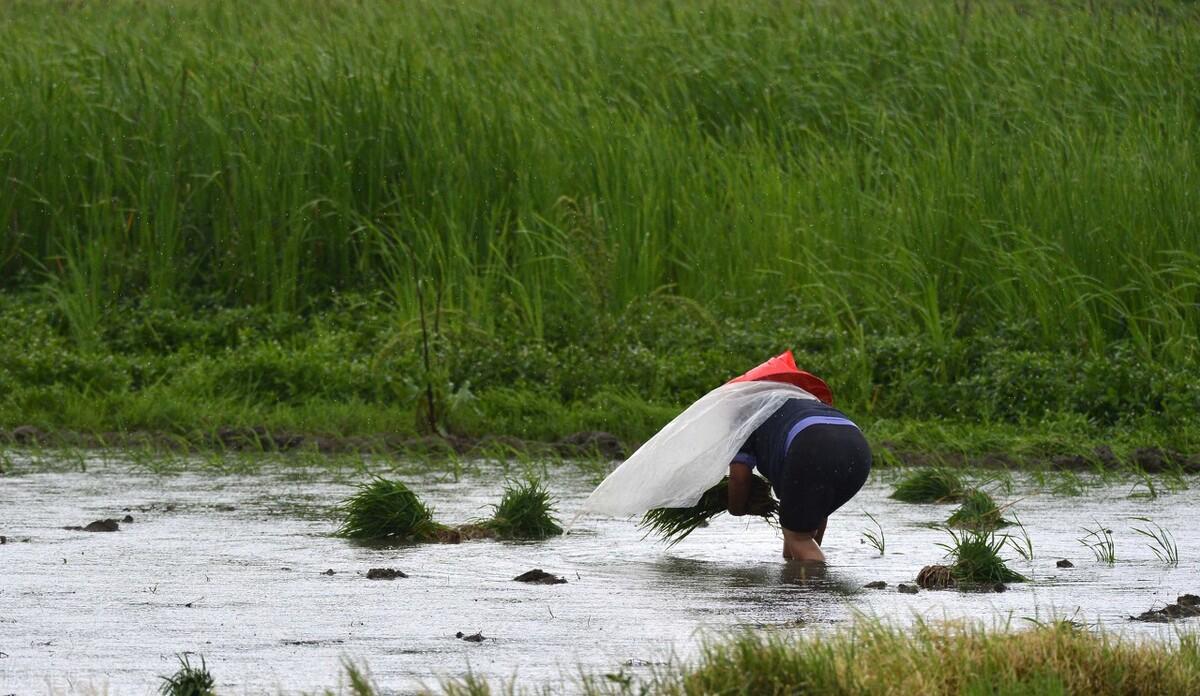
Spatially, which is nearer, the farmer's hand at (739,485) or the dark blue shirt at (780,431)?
the dark blue shirt at (780,431)

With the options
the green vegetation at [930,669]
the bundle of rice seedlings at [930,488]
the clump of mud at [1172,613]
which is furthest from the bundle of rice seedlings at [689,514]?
the green vegetation at [930,669]

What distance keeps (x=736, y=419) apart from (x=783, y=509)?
1.47 feet

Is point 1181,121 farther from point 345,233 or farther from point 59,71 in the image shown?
point 59,71

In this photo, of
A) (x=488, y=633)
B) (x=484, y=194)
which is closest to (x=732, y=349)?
(x=484, y=194)

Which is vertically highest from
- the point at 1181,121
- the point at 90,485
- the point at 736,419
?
the point at 1181,121

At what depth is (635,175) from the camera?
48.3 ft

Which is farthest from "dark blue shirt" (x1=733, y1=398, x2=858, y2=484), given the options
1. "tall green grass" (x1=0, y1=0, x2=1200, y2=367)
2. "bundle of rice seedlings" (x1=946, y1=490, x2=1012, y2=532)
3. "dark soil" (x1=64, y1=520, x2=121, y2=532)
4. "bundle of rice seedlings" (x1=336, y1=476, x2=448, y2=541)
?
"tall green grass" (x1=0, y1=0, x2=1200, y2=367)

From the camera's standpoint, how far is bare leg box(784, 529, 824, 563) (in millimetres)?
7707

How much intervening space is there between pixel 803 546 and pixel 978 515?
3.69 ft

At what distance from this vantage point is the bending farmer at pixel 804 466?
7.57 m

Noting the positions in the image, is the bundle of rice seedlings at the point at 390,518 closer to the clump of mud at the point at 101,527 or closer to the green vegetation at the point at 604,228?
the clump of mud at the point at 101,527

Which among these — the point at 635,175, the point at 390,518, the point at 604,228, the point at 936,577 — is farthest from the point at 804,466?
the point at 635,175

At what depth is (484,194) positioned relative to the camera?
14961mm

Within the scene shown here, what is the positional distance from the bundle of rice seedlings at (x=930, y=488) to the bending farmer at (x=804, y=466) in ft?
5.67
